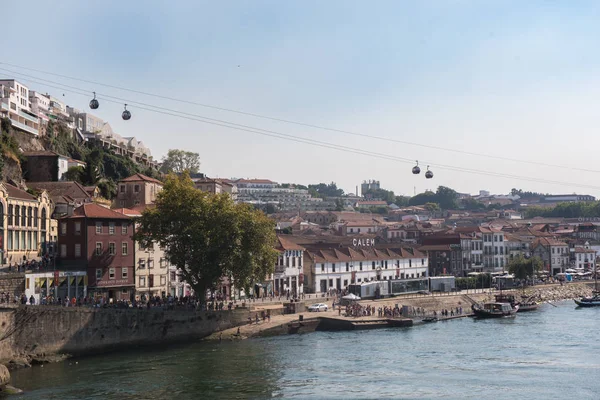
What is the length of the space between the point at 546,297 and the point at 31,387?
8798cm

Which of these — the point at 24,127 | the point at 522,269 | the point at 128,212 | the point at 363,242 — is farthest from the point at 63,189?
the point at 363,242

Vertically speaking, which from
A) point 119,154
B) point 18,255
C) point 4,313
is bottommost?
point 4,313

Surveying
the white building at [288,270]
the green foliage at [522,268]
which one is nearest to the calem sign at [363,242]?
the green foliage at [522,268]

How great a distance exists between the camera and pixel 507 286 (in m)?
122

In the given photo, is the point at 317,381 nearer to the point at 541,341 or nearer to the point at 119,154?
the point at 541,341

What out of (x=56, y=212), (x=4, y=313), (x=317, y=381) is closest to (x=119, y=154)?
(x=56, y=212)

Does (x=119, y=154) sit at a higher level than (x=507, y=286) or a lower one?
higher

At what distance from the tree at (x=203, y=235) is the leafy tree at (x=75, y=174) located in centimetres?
3328

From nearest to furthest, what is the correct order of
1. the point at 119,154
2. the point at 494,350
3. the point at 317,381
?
the point at 317,381 → the point at 494,350 → the point at 119,154

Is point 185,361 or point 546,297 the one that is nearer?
point 185,361

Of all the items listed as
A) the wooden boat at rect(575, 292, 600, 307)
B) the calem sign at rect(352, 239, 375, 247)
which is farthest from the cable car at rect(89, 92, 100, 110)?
the calem sign at rect(352, 239, 375, 247)

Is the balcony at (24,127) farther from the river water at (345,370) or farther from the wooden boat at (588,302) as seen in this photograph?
the wooden boat at (588,302)

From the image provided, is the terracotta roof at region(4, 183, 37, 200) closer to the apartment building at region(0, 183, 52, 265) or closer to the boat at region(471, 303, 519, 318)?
the apartment building at region(0, 183, 52, 265)

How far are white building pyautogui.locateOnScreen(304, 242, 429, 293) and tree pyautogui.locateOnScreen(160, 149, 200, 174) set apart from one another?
85341 millimetres
